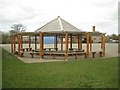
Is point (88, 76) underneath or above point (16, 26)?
underneath

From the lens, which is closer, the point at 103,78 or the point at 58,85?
the point at 58,85

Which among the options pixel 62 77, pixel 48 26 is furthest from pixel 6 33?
pixel 62 77

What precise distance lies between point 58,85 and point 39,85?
61 cm

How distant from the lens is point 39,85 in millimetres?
7852

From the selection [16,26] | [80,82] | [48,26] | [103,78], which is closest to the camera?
[80,82]

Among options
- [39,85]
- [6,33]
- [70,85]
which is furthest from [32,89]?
[6,33]

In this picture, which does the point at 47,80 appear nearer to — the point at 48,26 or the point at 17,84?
the point at 17,84

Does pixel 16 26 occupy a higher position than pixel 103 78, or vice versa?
pixel 16 26

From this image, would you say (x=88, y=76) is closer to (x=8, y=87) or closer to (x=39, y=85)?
(x=39, y=85)

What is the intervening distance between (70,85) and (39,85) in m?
1.01

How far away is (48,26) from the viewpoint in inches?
822

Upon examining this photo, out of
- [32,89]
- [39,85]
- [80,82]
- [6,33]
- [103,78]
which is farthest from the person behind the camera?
[6,33]

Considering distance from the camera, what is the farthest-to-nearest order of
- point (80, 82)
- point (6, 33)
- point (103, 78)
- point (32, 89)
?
point (6, 33) < point (103, 78) < point (80, 82) < point (32, 89)

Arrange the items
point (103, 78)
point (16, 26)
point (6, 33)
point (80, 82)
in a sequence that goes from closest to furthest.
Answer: point (80, 82)
point (103, 78)
point (6, 33)
point (16, 26)
